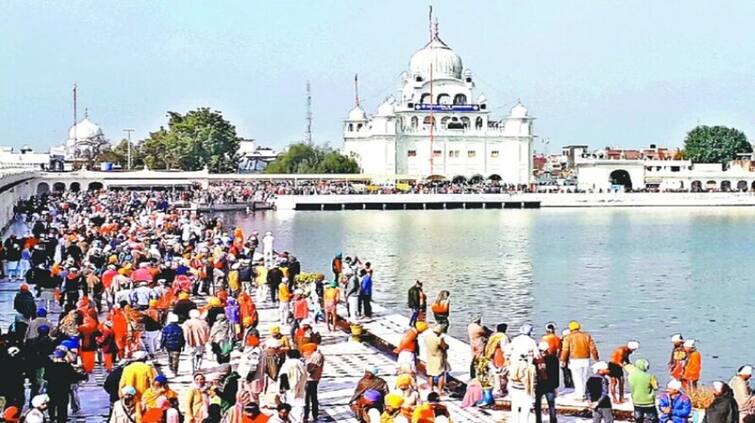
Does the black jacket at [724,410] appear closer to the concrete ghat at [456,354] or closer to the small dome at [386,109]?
the concrete ghat at [456,354]

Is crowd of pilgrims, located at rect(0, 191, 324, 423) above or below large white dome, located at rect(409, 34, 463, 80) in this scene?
below

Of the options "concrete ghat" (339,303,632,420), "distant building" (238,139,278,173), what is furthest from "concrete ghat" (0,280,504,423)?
"distant building" (238,139,278,173)

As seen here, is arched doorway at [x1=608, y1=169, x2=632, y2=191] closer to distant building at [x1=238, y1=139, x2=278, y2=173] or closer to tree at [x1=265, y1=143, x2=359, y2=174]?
tree at [x1=265, y1=143, x2=359, y2=174]

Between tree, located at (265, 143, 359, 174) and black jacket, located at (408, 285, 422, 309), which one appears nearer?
black jacket, located at (408, 285, 422, 309)

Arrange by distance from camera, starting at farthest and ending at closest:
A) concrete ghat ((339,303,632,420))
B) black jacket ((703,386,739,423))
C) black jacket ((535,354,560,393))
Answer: concrete ghat ((339,303,632,420)), black jacket ((535,354,560,393)), black jacket ((703,386,739,423))

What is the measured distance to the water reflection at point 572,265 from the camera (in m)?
25.3

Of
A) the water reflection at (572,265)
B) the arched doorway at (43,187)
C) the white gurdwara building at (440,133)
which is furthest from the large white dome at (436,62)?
the arched doorway at (43,187)

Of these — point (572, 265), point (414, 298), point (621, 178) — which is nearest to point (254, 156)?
point (621, 178)

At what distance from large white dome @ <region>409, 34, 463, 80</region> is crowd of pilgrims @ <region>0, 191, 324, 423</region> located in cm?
8883

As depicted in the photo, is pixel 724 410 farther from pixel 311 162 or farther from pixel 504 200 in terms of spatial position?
pixel 311 162

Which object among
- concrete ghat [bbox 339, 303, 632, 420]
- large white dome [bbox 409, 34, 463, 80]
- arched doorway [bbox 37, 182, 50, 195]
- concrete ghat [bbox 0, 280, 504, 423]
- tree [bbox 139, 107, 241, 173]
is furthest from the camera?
large white dome [bbox 409, 34, 463, 80]

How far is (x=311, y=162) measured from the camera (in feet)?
348

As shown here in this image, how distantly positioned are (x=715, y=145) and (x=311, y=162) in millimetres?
44840

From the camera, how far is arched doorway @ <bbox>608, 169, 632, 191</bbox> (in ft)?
346
